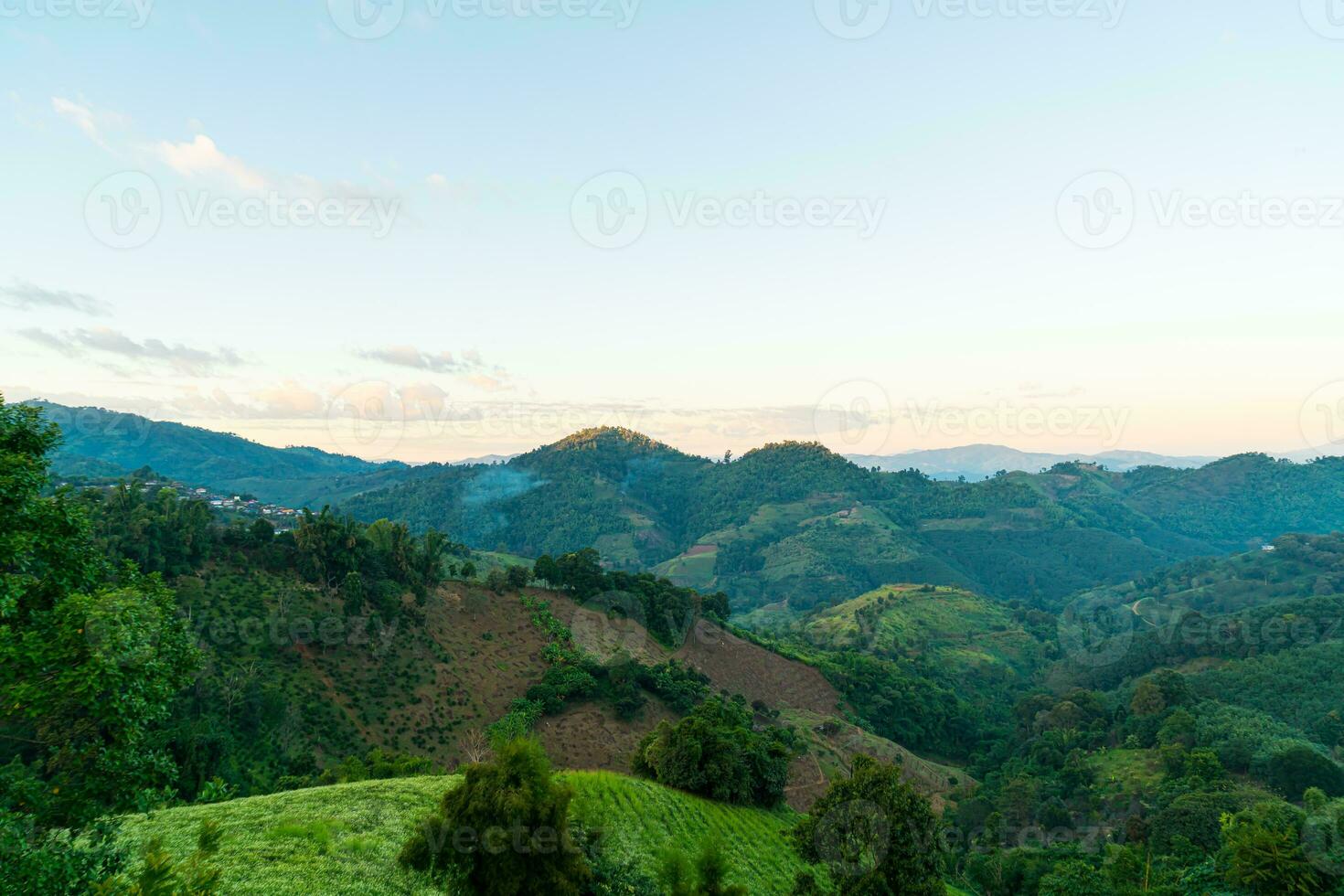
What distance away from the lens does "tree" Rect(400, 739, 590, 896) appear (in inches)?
725

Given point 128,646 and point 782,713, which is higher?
point 128,646

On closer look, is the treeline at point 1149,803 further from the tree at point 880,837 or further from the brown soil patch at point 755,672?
the brown soil patch at point 755,672

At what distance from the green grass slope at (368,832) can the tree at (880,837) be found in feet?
15.0

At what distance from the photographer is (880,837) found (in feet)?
88.4

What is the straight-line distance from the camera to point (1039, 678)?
120 meters

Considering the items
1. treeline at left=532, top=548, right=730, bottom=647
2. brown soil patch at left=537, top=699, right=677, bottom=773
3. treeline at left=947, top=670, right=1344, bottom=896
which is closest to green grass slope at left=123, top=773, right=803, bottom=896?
brown soil patch at left=537, top=699, right=677, bottom=773

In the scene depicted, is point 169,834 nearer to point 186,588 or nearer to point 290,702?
point 290,702

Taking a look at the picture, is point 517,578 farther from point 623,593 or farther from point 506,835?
point 506,835

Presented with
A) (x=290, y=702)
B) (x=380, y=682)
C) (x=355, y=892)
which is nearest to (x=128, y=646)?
(x=355, y=892)

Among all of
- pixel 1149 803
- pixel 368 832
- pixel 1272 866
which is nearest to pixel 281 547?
pixel 368 832

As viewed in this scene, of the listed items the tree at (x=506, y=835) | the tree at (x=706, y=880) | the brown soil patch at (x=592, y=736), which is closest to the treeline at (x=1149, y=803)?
the tree at (x=706, y=880)

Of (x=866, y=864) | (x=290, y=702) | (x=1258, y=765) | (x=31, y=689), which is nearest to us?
(x=31, y=689)

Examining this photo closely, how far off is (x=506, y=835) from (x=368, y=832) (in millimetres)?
7163

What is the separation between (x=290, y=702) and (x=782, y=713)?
175ft
